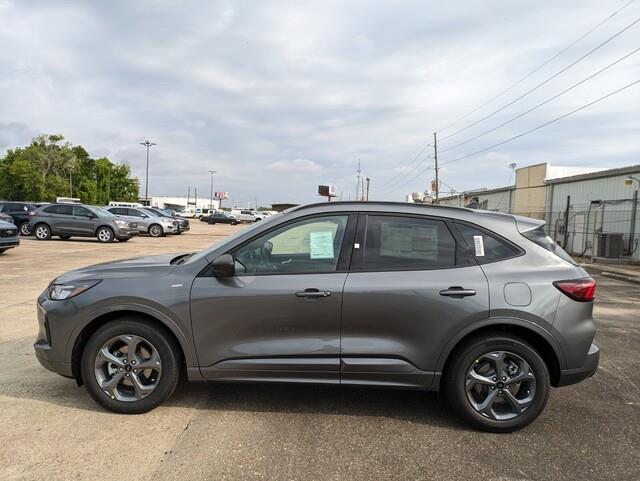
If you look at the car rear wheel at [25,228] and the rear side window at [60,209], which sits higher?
the rear side window at [60,209]

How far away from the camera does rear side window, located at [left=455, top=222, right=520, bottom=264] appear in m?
3.53

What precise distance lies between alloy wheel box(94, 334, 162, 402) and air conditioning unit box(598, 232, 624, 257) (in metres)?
20.3

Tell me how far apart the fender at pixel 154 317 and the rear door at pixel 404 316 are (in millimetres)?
1175

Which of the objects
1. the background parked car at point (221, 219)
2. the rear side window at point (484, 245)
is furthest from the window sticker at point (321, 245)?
the background parked car at point (221, 219)

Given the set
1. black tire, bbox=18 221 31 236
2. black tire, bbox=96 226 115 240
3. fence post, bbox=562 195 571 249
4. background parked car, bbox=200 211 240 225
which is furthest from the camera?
background parked car, bbox=200 211 240 225

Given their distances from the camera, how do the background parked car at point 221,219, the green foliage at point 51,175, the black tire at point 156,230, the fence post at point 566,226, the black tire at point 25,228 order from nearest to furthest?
the black tire at point 25,228 → the fence post at point 566,226 → the black tire at point 156,230 → the background parked car at point 221,219 → the green foliage at point 51,175

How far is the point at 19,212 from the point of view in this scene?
22766 millimetres

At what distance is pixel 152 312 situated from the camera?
347 centimetres

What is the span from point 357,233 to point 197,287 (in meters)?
1.30

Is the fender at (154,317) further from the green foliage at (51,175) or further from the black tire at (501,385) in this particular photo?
the green foliage at (51,175)

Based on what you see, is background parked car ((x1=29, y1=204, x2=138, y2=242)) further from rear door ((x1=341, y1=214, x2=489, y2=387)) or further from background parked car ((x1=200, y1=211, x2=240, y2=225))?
background parked car ((x1=200, y1=211, x2=240, y2=225))

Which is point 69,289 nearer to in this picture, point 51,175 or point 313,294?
point 313,294

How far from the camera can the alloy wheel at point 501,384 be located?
3420mm

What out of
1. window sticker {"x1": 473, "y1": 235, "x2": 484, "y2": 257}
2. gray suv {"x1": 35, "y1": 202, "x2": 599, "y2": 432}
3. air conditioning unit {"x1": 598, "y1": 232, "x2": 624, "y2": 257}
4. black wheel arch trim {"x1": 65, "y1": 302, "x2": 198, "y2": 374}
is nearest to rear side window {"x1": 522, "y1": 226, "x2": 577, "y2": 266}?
gray suv {"x1": 35, "y1": 202, "x2": 599, "y2": 432}
